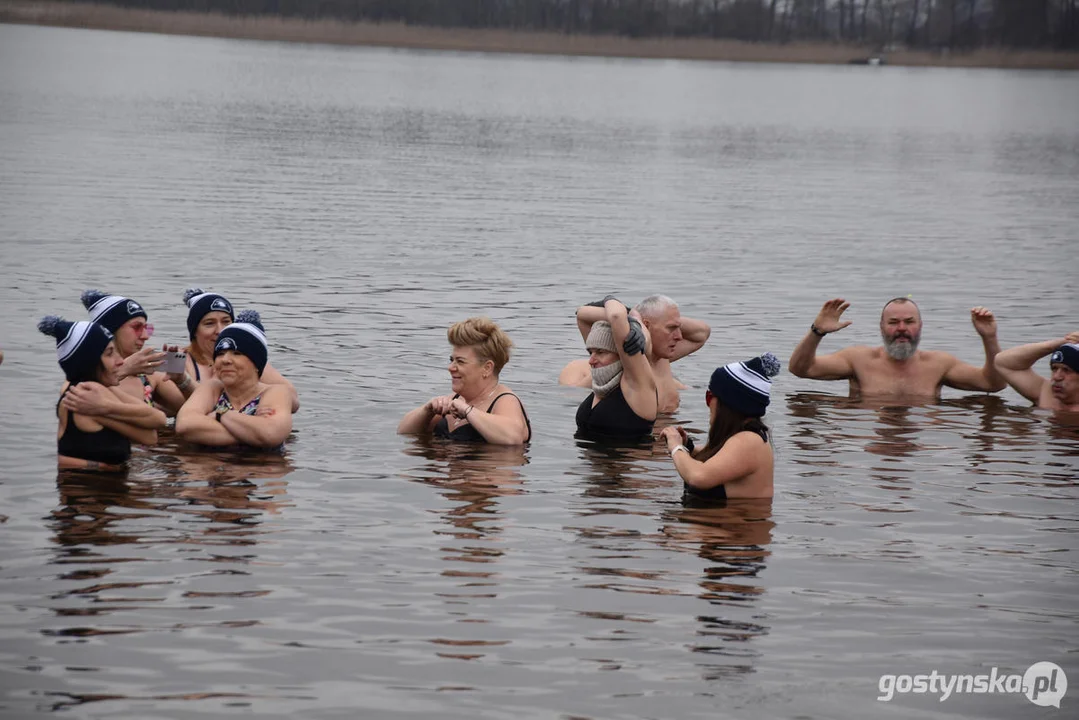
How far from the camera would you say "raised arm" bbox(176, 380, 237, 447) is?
39.3 ft

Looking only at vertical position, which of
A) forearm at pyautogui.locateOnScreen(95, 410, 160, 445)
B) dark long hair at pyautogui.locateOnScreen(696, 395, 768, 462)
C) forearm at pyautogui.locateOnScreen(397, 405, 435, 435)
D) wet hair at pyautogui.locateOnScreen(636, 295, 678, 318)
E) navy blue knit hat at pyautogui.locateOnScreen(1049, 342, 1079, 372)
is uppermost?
wet hair at pyautogui.locateOnScreen(636, 295, 678, 318)

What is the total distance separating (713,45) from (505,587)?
523 feet

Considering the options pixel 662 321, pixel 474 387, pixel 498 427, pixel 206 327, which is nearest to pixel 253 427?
pixel 206 327

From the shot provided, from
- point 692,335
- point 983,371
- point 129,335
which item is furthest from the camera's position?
point 983,371

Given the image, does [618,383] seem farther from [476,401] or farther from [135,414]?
[135,414]

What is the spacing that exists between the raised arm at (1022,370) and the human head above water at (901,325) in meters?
0.89

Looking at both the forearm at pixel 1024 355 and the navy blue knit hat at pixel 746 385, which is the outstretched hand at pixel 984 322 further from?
the navy blue knit hat at pixel 746 385

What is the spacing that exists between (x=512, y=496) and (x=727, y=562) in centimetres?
213

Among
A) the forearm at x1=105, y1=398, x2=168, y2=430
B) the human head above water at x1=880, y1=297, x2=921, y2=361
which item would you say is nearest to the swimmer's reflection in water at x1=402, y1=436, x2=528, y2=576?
the forearm at x1=105, y1=398, x2=168, y2=430

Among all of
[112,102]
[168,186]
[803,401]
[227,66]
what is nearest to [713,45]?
[227,66]

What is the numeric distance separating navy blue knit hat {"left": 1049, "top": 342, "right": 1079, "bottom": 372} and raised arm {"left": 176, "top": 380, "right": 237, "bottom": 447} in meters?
8.21

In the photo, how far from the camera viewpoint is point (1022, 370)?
15961 mm

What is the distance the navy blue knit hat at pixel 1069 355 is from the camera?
1511 centimetres

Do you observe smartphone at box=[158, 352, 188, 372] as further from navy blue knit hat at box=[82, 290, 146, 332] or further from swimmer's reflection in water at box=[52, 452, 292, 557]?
swimmer's reflection in water at box=[52, 452, 292, 557]
